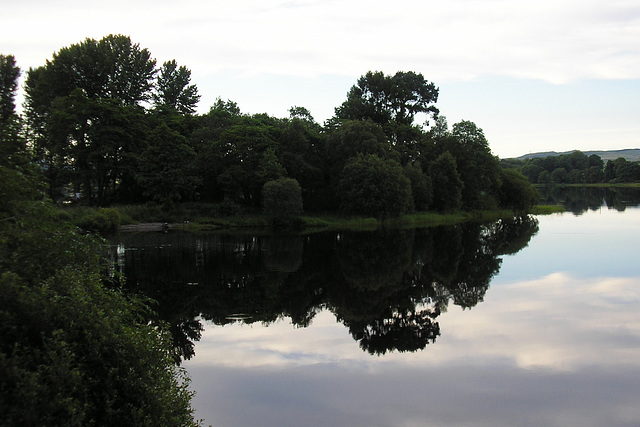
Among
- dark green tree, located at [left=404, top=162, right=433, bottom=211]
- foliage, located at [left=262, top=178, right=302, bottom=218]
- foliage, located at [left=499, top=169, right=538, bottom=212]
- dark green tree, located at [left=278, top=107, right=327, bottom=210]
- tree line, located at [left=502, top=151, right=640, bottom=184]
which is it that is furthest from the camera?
tree line, located at [left=502, top=151, right=640, bottom=184]

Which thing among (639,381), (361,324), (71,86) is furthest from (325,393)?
(71,86)

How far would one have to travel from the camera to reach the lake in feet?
30.9

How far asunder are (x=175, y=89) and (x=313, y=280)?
176 feet

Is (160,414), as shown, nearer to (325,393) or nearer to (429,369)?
(325,393)

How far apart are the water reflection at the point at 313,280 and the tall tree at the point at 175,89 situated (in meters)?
35.3

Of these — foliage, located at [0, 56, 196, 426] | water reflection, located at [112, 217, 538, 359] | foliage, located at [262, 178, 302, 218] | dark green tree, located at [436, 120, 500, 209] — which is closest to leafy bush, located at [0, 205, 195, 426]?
foliage, located at [0, 56, 196, 426]

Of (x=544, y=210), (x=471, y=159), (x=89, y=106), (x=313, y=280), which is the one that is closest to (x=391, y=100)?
(x=471, y=159)

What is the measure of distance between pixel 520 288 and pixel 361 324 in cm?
909

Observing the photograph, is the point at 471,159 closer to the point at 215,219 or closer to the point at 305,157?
the point at 305,157

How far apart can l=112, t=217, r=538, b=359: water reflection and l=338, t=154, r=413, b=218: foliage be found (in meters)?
14.7

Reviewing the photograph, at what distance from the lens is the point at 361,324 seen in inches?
596

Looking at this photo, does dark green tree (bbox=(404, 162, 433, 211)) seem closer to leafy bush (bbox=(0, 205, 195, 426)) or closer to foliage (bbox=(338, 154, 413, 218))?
foliage (bbox=(338, 154, 413, 218))

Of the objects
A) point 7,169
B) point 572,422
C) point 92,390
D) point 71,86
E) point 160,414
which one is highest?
point 71,86

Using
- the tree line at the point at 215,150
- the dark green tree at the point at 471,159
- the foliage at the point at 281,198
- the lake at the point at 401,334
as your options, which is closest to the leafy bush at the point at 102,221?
the tree line at the point at 215,150
